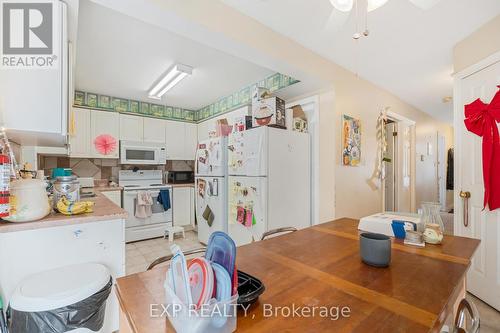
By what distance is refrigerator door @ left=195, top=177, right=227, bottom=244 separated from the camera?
3.07 metres

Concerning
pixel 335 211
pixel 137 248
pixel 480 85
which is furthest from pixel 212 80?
pixel 480 85

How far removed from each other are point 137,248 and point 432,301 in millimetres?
3518

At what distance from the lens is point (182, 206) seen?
4078 millimetres

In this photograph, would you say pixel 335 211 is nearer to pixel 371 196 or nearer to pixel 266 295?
pixel 371 196

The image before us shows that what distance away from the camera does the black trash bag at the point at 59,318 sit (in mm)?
967

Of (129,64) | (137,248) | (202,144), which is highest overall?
(129,64)

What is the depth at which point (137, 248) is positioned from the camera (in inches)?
129

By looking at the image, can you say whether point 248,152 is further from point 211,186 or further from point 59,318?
point 59,318

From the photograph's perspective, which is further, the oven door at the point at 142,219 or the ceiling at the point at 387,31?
the oven door at the point at 142,219

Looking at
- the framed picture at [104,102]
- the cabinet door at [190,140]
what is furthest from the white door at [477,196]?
the framed picture at [104,102]

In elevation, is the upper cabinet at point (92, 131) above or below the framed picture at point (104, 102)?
below

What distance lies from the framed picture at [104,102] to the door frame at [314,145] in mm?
3165

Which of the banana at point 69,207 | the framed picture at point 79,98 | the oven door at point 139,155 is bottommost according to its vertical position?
the banana at point 69,207

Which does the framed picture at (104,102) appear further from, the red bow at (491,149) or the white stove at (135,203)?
the red bow at (491,149)
